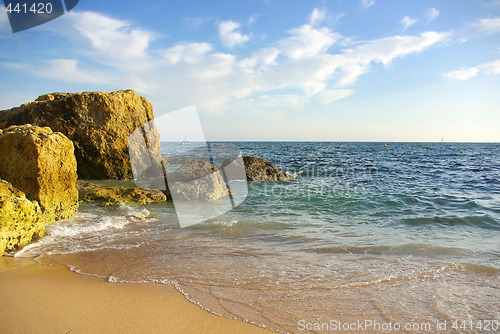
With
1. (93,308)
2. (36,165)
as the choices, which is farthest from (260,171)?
(93,308)

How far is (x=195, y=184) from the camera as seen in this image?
923cm

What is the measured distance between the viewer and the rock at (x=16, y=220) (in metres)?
3.90

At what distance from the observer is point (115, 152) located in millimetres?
11414

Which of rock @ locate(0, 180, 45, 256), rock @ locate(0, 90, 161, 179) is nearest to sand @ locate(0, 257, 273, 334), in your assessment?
rock @ locate(0, 180, 45, 256)

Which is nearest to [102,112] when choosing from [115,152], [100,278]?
[115,152]

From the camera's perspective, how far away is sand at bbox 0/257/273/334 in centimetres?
234

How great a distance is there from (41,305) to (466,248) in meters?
5.87

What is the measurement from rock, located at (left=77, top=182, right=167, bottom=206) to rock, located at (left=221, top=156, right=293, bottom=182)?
589cm

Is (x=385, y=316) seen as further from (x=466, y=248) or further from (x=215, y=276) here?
(x=466, y=248)

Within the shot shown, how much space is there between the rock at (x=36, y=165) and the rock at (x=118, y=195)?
2300 millimetres

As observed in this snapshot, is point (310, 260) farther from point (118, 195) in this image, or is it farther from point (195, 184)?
point (118, 195)

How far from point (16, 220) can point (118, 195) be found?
4087 millimetres

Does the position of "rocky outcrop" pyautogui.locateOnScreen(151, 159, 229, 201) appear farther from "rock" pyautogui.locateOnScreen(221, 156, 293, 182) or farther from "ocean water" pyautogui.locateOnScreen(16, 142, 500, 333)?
"rock" pyautogui.locateOnScreen(221, 156, 293, 182)

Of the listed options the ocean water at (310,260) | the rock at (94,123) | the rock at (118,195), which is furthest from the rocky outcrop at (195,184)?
the rock at (94,123)
